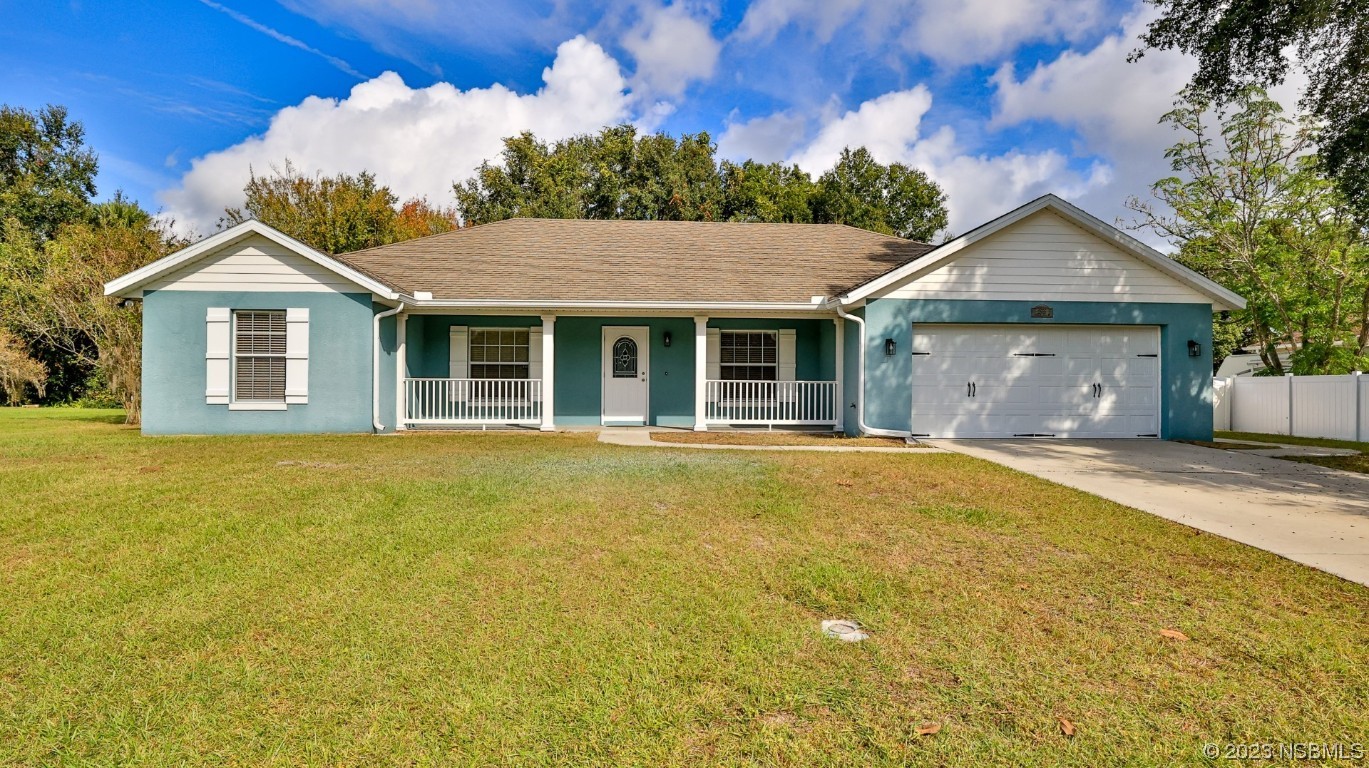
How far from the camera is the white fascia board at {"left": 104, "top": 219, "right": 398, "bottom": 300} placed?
10.7m

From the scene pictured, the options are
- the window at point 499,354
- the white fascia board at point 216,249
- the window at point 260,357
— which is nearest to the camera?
the white fascia board at point 216,249

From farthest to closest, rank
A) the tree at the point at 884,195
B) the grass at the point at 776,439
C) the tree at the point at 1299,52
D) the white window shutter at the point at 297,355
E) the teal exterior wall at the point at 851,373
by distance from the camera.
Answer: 1. the tree at the point at 884,195
2. the teal exterior wall at the point at 851,373
3. the white window shutter at the point at 297,355
4. the grass at the point at 776,439
5. the tree at the point at 1299,52

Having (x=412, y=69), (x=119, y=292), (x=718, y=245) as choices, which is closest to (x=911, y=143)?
(x=718, y=245)

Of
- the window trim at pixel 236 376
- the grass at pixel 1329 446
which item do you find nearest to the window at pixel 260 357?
the window trim at pixel 236 376

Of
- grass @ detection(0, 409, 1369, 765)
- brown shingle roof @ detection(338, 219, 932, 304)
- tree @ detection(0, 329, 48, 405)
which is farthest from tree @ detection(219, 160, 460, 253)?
grass @ detection(0, 409, 1369, 765)

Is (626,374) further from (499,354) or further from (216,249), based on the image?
(216,249)

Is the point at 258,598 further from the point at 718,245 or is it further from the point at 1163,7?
the point at 1163,7

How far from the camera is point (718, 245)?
15.4m

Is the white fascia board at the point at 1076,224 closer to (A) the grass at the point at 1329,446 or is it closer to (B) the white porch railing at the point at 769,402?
(B) the white porch railing at the point at 769,402

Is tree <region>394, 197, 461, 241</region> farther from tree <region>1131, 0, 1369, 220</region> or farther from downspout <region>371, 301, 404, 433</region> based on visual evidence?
tree <region>1131, 0, 1369, 220</region>

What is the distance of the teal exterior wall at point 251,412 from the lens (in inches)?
434

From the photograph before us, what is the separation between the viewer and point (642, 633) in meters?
3.00

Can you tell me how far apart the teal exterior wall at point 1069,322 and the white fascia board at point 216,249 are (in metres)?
9.00

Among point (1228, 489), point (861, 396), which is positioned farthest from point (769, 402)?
point (1228, 489)
